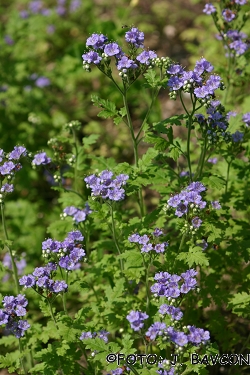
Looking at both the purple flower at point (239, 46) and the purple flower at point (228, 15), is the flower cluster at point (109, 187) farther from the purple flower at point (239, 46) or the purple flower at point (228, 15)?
the purple flower at point (228, 15)

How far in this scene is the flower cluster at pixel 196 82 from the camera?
436cm

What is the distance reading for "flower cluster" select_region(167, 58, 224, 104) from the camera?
436 centimetres

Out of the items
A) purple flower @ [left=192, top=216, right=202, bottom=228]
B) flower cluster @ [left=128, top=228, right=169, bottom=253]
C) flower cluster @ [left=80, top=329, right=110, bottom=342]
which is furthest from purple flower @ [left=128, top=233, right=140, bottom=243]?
flower cluster @ [left=80, top=329, right=110, bottom=342]

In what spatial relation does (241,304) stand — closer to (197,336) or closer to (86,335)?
(197,336)

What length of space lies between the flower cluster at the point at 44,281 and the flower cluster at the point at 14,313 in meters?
0.14

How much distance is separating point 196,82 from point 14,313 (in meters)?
2.47

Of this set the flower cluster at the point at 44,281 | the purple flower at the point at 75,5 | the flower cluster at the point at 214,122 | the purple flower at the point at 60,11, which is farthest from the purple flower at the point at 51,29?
the flower cluster at the point at 44,281

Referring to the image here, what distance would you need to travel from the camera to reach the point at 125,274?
15.8ft

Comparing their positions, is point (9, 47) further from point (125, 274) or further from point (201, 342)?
point (201, 342)

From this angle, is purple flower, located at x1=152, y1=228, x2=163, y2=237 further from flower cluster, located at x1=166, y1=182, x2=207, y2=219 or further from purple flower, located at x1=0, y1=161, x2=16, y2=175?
purple flower, located at x1=0, y1=161, x2=16, y2=175

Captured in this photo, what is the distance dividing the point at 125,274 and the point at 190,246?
0.70 meters

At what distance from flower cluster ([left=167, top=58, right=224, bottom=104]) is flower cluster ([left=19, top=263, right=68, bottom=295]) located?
182 cm

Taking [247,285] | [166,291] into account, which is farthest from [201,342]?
[247,285]

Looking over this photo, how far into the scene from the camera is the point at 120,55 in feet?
14.7
